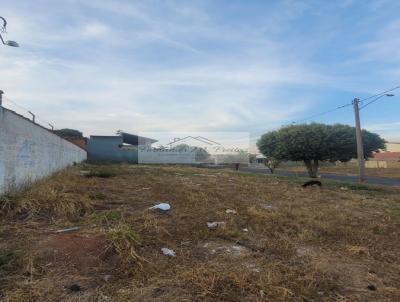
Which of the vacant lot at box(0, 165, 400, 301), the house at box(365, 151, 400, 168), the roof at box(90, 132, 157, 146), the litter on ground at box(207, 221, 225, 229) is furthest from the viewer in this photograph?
the house at box(365, 151, 400, 168)

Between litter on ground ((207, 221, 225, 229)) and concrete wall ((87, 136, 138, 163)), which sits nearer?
litter on ground ((207, 221, 225, 229))

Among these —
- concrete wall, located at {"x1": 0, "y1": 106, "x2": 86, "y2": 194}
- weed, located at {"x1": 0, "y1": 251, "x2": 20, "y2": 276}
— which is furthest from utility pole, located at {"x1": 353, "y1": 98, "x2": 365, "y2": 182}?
weed, located at {"x1": 0, "y1": 251, "x2": 20, "y2": 276}

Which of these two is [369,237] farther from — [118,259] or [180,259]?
[118,259]

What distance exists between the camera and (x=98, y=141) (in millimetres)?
32688

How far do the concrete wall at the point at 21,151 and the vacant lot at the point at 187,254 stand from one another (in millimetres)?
816

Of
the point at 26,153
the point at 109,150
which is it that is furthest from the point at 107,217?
the point at 109,150

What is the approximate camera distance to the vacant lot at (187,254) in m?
3.07

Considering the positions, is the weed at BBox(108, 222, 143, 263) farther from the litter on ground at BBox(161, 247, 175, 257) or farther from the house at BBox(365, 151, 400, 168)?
the house at BBox(365, 151, 400, 168)

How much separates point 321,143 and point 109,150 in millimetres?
20016

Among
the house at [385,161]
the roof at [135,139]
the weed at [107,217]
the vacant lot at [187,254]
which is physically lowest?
the vacant lot at [187,254]

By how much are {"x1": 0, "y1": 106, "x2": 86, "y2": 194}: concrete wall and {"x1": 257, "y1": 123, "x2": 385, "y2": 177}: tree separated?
54.5 ft

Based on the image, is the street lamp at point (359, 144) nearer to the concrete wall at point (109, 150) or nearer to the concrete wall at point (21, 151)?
the concrete wall at point (21, 151)

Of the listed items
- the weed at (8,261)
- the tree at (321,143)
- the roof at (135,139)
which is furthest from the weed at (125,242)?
the roof at (135,139)

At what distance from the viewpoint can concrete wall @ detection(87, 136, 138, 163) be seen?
32281 millimetres
